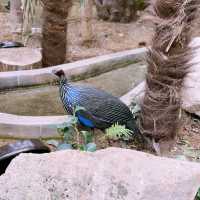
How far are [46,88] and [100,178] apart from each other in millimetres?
3273

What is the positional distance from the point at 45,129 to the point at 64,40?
1887 mm

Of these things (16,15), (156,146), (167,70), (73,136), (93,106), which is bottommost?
(156,146)

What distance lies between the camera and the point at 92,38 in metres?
6.87

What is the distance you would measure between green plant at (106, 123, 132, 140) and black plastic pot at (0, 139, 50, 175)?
65 cm

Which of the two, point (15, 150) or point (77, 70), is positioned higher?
point (15, 150)

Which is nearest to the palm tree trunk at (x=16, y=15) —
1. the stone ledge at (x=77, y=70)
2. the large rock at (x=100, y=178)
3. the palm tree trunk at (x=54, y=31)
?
the palm tree trunk at (x=54, y=31)

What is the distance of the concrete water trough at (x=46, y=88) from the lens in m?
4.26

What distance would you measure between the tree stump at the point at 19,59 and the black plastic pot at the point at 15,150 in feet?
7.25

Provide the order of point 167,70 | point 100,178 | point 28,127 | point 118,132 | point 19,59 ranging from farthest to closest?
point 19,59
point 28,127
point 167,70
point 118,132
point 100,178

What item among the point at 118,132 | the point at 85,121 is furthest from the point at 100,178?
the point at 85,121

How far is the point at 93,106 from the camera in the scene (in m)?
3.92

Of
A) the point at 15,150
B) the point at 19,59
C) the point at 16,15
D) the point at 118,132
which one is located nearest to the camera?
the point at 15,150

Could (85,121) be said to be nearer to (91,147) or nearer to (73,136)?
(73,136)

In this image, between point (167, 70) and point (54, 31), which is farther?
point (54, 31)
